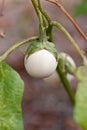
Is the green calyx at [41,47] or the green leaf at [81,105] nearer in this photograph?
the green leaf at [81,105]

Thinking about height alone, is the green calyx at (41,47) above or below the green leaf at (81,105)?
below

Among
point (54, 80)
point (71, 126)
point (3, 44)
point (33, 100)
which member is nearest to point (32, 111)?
point (33, 100)

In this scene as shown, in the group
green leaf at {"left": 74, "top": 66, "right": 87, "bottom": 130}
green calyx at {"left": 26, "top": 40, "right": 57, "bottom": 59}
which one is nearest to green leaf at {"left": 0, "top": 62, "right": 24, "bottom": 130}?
green calyx at {"left": 26, "top": 40, "right": 57, "bottom": 59}

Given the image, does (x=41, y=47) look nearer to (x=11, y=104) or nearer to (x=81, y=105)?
(x=11, y=104)

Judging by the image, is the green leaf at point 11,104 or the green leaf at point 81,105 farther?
the green leaf at point 11,104

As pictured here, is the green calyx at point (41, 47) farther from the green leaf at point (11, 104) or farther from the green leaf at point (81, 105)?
the green leaf at point (81, 105)

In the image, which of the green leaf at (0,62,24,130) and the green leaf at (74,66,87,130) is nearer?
the green leaf at (74,66,87,130)

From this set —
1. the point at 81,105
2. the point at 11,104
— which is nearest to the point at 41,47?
the point at 11,104

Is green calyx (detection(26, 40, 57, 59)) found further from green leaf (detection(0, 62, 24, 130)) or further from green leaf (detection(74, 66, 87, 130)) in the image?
green leaf (detection(74, 66, 87, 130))

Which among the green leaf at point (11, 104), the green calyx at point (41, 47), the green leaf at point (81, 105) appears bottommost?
the green leaf at point (11, 104)

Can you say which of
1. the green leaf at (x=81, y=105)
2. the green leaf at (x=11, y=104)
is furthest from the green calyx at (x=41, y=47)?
the green leaf at (x=81, y=105)
